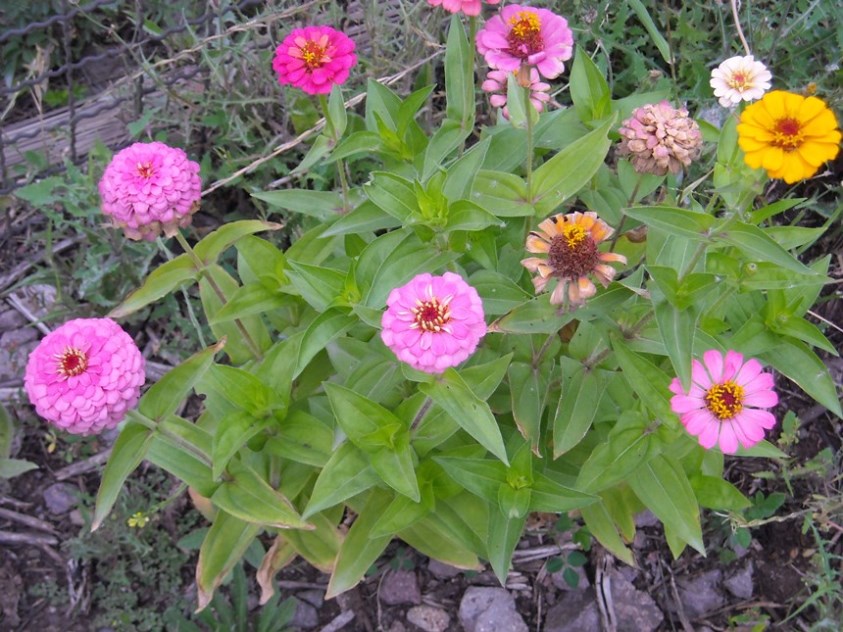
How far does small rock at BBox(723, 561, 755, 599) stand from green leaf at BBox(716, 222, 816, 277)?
1281 millimetres

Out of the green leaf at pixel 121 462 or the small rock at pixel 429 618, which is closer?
the green leaf at pixel 121 462

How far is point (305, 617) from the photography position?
2465 millimetres

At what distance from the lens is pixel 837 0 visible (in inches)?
108

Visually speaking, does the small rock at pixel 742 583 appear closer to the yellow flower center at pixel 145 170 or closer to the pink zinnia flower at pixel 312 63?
the pink zinnia flower at pixel 312 63

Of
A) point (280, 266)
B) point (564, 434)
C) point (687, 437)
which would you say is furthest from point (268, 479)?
point (687, 437)

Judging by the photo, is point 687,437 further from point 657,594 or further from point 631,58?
point 631,58

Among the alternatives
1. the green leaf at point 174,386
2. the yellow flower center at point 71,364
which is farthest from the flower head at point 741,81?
the yellow flower center at point 71,364

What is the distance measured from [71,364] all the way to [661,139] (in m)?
1.39

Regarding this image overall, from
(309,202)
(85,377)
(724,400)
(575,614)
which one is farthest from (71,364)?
(575,614)

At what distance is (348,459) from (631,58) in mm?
1939

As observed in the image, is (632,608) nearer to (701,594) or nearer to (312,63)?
(701,594)

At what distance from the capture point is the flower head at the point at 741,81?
1.96m

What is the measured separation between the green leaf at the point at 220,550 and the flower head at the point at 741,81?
1685 millimetres

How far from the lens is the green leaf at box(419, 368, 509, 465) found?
161 centimetres
